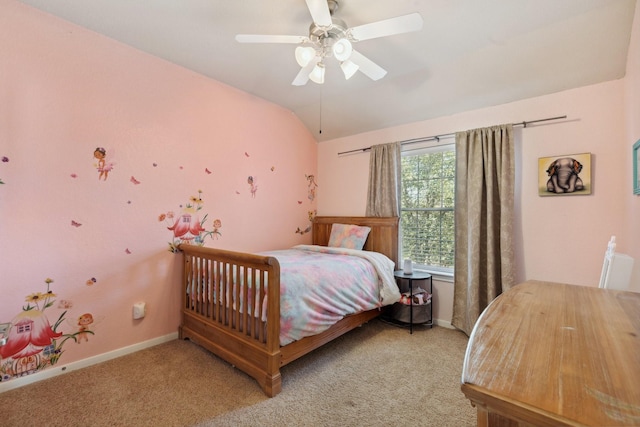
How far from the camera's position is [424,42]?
2.20 m

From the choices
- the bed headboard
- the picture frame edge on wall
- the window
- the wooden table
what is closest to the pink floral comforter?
the bed headboard

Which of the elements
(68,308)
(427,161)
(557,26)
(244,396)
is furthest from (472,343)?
(427,161)

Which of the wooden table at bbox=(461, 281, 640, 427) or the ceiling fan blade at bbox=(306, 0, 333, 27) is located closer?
the wooden table at bbox=(461, 281, 640, 427)

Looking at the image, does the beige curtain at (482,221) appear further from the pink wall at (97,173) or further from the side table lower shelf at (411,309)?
the pink wall at (97,173)

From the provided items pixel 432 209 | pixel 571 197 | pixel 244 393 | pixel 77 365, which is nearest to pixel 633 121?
pixel 571 197

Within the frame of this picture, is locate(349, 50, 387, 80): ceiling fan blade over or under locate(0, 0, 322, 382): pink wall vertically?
over

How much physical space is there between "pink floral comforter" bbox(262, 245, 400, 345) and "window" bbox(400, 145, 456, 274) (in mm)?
481

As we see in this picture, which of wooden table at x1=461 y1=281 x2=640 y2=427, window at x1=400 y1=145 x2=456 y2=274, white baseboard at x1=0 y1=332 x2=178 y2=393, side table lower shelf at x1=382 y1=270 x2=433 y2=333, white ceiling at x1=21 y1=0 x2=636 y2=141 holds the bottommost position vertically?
white baseboard at x1=0 y1=332 x2=178 y2=393

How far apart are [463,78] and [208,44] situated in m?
2.24

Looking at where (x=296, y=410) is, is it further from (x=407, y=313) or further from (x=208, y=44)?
(x=208, y=44)

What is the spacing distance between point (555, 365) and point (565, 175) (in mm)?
2438

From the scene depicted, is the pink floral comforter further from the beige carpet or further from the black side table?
the beige carpet

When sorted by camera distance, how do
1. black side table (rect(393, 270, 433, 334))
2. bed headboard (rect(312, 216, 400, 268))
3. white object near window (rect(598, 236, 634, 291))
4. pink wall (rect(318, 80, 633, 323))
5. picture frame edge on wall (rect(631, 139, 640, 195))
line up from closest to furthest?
1. white object near window (rect(598, 236, 634, 291))
2. picture frame edge on wall (rect(631, 139, 640, 195))
3. pink wall (rect(318, 80, 633, 323))
4. black side table (rect(393, 270, 433, 334))
5. bed headboard (rect(312, 216, 400, 268))

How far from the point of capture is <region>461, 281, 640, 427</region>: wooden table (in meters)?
0.46
